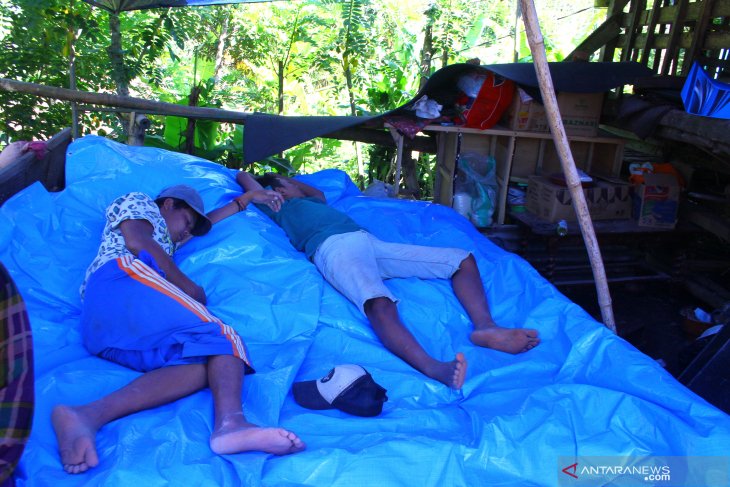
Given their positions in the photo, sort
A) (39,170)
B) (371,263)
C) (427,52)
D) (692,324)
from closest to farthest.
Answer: (371,263), (39,170), (692,324), (427,52)

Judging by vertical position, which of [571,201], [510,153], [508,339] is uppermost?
[510,153]

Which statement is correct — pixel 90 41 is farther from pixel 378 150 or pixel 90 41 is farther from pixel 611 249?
pixel 611 249

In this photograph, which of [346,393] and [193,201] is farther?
[193,201]

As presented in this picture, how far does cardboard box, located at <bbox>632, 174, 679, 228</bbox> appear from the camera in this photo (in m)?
4.40

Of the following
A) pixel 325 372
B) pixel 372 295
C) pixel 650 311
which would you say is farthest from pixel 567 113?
pixel 325 372

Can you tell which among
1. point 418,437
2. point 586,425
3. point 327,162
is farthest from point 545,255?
point 327,162

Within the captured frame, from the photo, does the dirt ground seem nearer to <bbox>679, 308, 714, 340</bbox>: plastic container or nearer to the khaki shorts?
<bbox>679, 308, 714, 340</bbox>: plastic container

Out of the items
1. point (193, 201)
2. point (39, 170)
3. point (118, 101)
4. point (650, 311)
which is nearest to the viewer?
point (193, 201)

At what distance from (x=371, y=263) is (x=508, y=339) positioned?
2.63 feet

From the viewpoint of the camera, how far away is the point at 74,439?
179 centimetres

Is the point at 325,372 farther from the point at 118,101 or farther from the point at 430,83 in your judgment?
the point at 118,101

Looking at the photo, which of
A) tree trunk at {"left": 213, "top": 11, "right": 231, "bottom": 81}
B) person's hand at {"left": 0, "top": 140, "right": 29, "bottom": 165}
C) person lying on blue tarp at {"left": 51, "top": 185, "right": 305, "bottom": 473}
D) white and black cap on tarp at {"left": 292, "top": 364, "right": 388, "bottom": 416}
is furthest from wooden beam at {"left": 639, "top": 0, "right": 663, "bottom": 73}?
tree trunk at {"left": 213, "top": 11, "right": 231, "bottom": 81}

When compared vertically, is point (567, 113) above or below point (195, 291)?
above

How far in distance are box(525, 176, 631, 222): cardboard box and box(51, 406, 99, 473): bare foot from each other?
3373 millimetres
